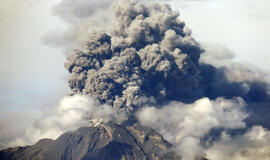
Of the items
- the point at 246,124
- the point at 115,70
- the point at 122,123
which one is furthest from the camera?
the point at 246,124

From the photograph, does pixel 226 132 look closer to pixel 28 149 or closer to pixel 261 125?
pixel 261 125

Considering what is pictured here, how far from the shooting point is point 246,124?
90125mm

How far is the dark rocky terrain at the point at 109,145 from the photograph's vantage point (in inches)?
3213

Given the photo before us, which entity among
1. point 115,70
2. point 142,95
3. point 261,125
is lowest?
point 261,125

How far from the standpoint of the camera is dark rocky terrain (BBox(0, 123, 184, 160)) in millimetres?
81606

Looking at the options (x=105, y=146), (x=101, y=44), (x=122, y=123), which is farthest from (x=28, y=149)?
(x=101, y=44)

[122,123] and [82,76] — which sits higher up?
Result: [82,76]

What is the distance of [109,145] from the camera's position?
8394 centimetres

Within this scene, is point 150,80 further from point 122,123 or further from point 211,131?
point 211,131

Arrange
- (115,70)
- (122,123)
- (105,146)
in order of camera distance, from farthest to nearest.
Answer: (105,146) → (122,123) → (115,70)

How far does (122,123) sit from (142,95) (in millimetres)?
9277

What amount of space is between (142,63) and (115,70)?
597 cm

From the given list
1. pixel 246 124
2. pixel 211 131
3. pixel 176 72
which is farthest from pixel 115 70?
pixel 246 124

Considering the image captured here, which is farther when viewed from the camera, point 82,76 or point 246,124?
point 246,124
